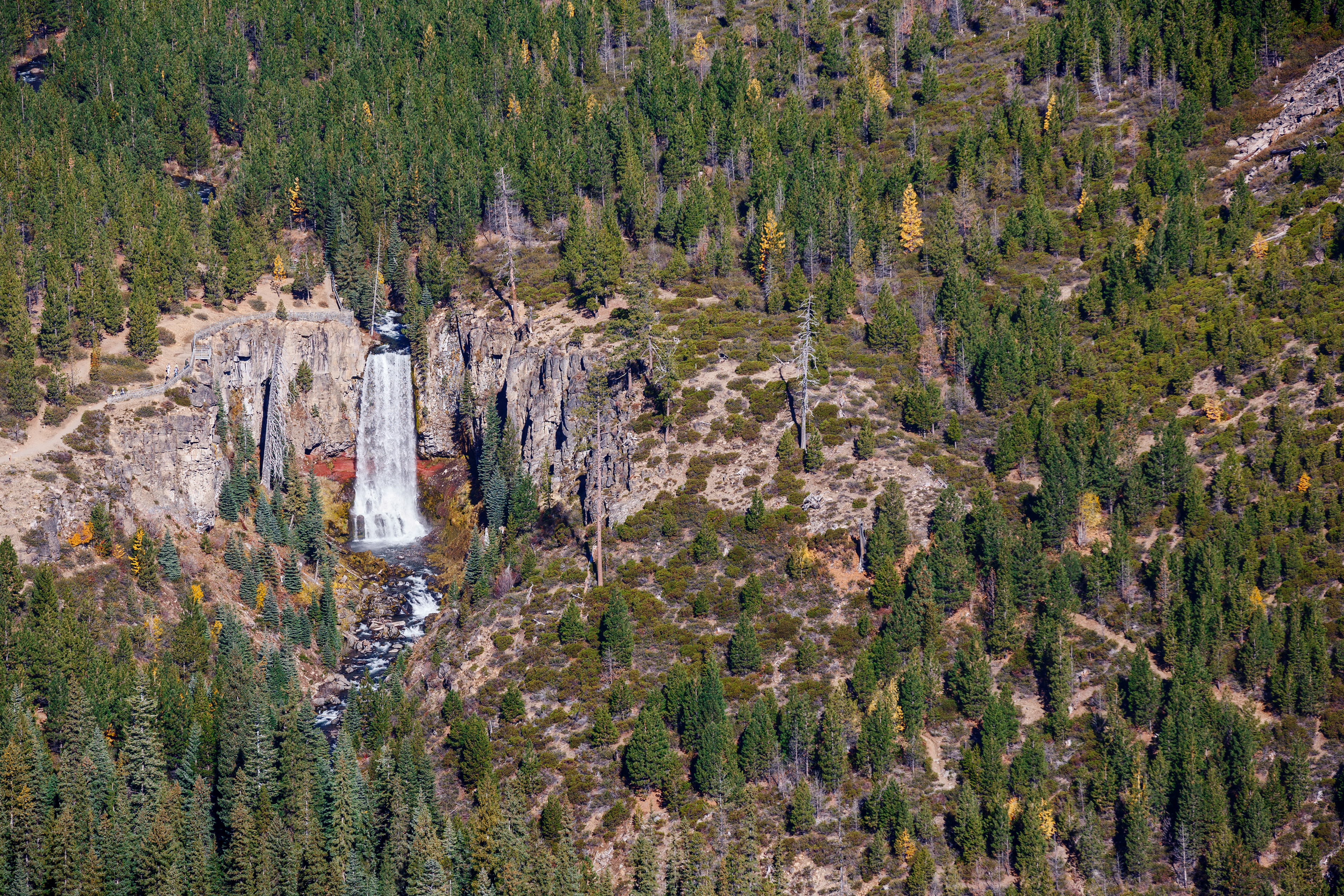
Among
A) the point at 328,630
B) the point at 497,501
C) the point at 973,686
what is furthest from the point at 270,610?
the point at 973,686

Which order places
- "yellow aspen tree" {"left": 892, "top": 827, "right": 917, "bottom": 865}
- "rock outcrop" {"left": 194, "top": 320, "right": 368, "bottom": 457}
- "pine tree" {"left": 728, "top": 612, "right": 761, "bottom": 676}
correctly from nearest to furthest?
"yellow aspen tree" {"left": 892, "top": 827, "right": 917, "bottom": 865} → "pine tree" {"left": 728, "top": 612, "right": 761, "bottom": 676} → "rock outcrop" {"left": 194, "top": 320, "right": 368, "bottom": 457}

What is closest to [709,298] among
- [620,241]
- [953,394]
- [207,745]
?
[620,241]

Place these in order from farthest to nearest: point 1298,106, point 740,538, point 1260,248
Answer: point 1298,106, point 1260,248, point 740,538

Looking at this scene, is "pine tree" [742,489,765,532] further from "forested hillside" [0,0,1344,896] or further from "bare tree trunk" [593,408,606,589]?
"bare tree trunk" [593,408,606,589]

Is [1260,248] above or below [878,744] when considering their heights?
above

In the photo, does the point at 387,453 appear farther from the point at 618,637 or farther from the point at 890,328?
the point at 890,328

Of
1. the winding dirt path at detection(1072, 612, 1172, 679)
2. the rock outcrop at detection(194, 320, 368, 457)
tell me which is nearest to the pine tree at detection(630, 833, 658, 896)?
the winding dirt path at detection(1072, 612, 1172, 679)
